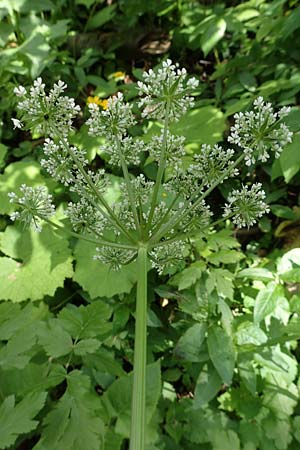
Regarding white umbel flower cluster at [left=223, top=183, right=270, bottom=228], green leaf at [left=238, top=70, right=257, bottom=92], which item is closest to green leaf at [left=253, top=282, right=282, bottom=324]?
white umbel flower cluster at [left=223, top=183, right=270, bottom=228]

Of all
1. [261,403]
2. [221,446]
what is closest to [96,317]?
[221,446]

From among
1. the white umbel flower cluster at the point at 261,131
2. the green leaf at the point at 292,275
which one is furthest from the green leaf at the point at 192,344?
the white umbel flower cluster at the point at 261,131

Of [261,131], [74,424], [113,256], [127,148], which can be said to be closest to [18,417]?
[74,424]

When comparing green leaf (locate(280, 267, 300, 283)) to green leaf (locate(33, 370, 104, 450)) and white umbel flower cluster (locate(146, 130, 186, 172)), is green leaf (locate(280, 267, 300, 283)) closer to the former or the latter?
white umbel flower cluster (locate(146, 130, 186, 172))

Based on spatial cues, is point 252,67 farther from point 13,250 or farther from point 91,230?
point 91,230

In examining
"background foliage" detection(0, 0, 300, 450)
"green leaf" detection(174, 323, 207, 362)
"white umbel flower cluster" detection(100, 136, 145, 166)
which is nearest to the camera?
"white umbel flower cluster" detection(100, 136, 145, 166)
